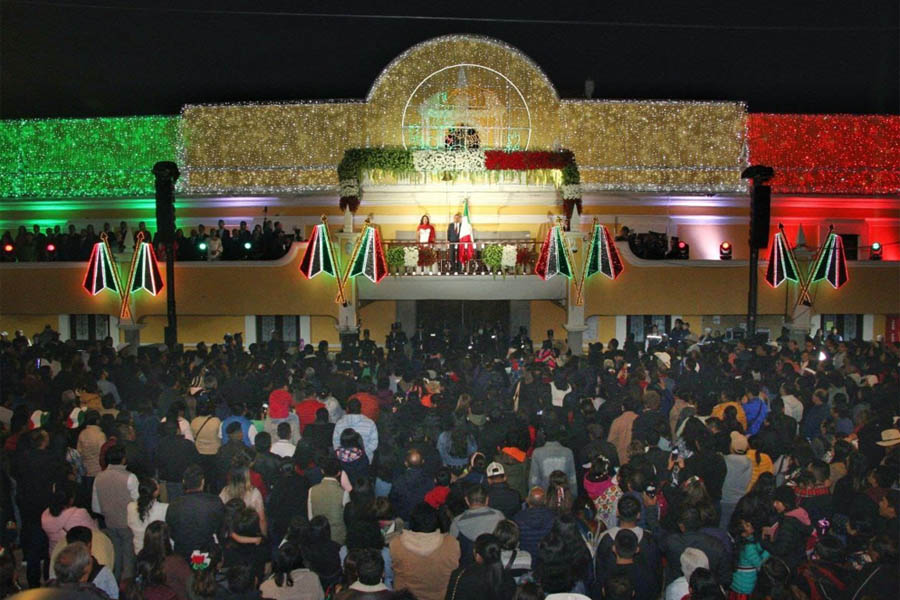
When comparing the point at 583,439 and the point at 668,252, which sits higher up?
the point at 668,252

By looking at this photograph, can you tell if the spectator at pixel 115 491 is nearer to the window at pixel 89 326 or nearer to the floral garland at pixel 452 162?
the floral garland at pixel 452 162

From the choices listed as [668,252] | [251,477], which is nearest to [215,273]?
[668,252]

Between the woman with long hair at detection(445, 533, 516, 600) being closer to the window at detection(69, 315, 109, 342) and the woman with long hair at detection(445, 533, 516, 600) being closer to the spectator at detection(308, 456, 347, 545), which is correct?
the spectator at detection(308, 456, 347, 545)

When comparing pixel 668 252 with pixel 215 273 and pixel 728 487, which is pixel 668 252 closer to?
pixel 215 273

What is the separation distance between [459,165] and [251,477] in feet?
51.6

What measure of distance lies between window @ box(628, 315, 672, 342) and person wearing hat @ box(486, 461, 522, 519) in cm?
1714

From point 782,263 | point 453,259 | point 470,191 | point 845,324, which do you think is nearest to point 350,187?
point 453,259

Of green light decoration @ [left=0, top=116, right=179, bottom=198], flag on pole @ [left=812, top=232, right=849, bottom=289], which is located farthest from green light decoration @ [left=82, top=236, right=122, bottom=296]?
flag on pole @ [left=812, top=232, right=849, bottom=289]

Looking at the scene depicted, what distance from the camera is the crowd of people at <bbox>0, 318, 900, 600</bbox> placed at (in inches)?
251

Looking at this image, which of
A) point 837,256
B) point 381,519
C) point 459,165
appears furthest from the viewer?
point 459,165

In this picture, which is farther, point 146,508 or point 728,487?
point 728,487

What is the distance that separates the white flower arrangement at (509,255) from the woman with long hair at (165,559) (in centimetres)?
1531

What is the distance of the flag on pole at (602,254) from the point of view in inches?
819

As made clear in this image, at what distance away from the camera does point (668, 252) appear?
23.4 meters
